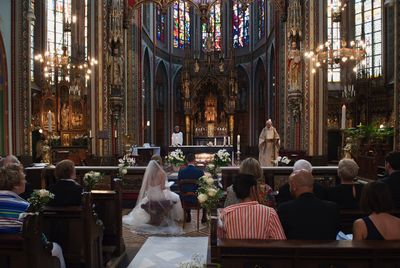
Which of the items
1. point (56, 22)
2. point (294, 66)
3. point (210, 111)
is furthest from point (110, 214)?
point (210, 111)

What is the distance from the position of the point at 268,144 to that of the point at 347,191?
8.97 m

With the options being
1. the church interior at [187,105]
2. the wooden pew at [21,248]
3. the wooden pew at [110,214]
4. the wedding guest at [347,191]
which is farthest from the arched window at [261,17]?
the wooden pew at [21,248]

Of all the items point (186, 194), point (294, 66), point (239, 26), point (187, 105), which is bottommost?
point (186, 194)

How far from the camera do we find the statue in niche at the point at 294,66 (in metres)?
16.4

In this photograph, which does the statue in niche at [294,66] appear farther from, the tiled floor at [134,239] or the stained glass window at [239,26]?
the stained glass window at [239,26]

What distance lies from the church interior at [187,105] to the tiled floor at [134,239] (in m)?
0.05

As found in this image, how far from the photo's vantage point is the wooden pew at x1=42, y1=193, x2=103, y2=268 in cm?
496

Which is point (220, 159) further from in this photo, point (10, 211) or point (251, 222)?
point (251, 222)

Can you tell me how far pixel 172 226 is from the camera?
28.2ft

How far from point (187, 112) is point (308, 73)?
15.4 m

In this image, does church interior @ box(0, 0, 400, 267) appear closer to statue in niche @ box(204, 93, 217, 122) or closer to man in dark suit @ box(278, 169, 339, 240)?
statue in niche @ box(204, 93, 217, 122)

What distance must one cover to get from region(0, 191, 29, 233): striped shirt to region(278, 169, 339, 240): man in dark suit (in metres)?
2.50

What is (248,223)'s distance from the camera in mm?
3389

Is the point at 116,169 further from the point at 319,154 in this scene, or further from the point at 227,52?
the point at 227,52
